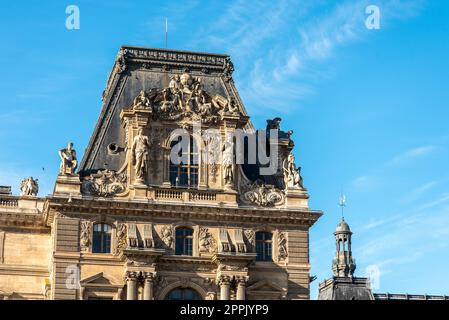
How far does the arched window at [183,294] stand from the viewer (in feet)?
227

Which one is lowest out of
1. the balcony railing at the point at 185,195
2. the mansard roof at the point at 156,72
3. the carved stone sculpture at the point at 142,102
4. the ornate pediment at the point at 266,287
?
the ornate pediment at the point at 266,287

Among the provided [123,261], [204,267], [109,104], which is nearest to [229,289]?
[204,267]

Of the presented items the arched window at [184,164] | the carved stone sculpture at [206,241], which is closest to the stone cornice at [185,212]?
the carved stone sculpture at [206,241]

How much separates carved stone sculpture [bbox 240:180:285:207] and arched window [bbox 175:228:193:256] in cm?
429

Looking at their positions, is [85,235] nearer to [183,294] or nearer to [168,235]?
[168,235]

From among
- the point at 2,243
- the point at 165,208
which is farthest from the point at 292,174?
the point at 2,243

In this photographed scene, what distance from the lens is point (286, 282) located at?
70.8m

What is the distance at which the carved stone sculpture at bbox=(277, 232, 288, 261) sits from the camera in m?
71.4

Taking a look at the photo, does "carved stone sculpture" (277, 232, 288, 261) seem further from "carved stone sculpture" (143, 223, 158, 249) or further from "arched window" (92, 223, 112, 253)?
"arched window" (92, 223, 112, 253)

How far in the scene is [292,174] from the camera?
73250mm

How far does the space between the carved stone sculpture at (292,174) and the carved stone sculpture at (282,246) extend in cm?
333

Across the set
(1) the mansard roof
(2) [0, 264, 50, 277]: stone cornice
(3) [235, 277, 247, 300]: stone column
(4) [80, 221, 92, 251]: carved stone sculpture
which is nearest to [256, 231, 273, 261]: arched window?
(3) [235, 277, 247, 300]: stone column

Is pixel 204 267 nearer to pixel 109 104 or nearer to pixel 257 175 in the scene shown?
pixel 257 175

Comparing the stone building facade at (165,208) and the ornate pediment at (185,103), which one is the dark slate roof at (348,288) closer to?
the stone building facade at (165,208)
